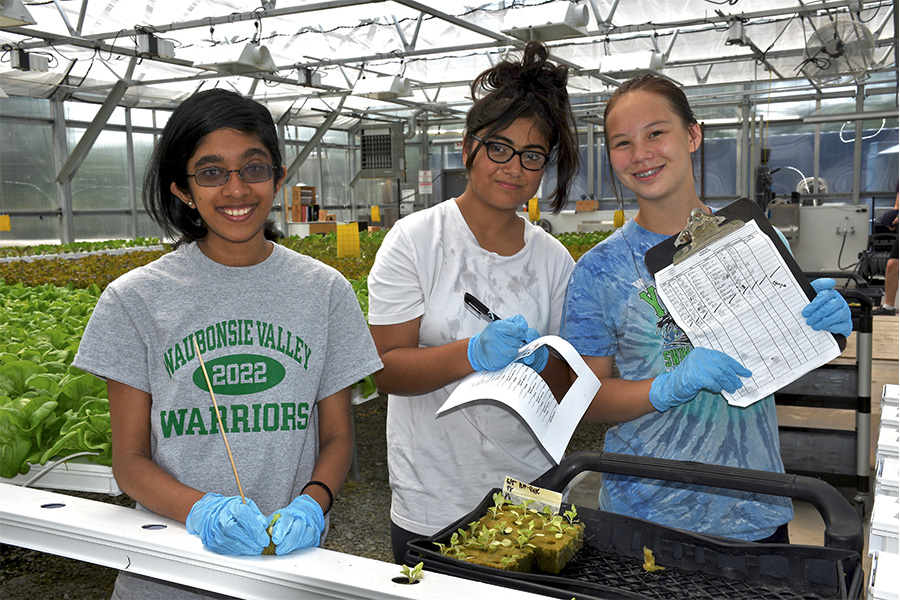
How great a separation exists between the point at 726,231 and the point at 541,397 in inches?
16.7

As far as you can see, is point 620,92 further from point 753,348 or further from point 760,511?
point 760,511

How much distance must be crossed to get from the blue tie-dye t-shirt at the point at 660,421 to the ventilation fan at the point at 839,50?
17.8 ft

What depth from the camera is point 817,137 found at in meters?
14.3

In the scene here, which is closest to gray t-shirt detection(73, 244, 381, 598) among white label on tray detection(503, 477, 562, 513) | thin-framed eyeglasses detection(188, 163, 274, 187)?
thin-framed eyeglasses detection(188, 163, 274, 187)

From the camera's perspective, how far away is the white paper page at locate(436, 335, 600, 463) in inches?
40.5

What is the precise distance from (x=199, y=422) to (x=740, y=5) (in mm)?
8763

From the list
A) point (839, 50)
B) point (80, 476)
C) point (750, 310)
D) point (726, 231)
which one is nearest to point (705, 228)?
point (726, 231)

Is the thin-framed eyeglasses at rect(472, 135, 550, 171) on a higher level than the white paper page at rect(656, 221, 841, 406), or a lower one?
higher

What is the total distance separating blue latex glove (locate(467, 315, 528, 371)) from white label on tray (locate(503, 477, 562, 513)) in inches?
9.4

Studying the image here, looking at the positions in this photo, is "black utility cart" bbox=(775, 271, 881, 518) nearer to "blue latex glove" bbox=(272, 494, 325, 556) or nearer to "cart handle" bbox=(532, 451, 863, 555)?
"cart handle" bbox=(532, 451, 863, 555)

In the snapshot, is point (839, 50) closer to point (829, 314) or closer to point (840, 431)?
point (840, 431)

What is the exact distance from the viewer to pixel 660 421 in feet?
4.44

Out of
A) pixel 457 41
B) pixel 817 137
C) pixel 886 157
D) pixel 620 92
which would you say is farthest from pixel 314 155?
pixel 620 92

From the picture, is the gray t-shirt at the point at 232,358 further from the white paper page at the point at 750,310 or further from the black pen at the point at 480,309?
the white paper page at the point at 750,310
